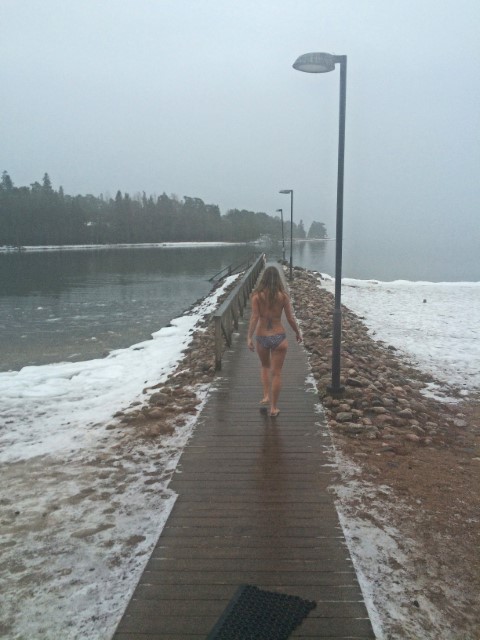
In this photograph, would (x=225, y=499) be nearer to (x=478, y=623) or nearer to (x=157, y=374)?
(x=478, y=623)

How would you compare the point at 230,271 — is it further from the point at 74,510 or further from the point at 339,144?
the point at 74,510

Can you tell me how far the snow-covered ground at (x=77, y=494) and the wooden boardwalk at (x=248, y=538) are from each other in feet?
0.63

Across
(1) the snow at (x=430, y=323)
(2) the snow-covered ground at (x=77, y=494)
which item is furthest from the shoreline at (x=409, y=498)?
(1) the snow at (x=430, y=323)

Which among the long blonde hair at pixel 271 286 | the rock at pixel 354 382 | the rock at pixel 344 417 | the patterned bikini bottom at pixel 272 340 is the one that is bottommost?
the rock at pixel 344 417

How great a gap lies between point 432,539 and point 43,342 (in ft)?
50.2

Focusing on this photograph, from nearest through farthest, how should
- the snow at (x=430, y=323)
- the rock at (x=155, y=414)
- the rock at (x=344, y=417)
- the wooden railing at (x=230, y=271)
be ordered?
1. the rock at (x=344, y=417)
2. the rock at (x=155, y=414)
3. the snow at (x=430, y=323)
4. the wooden railing at (x=230, y=271)

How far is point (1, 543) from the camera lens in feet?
11.8

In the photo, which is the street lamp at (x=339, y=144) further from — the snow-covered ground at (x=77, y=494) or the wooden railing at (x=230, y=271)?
the wooden railing at (x=230, y=271)

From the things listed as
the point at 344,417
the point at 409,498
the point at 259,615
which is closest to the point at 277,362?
the point at 344,417

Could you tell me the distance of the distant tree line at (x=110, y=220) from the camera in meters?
99.4

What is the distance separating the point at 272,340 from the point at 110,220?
124929 mm

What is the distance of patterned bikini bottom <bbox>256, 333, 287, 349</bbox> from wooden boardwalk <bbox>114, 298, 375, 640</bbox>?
3.13ft

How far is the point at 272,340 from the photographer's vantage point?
5492 millimetres

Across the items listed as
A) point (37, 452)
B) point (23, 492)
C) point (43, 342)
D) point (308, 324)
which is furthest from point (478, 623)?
point (43, 342)
